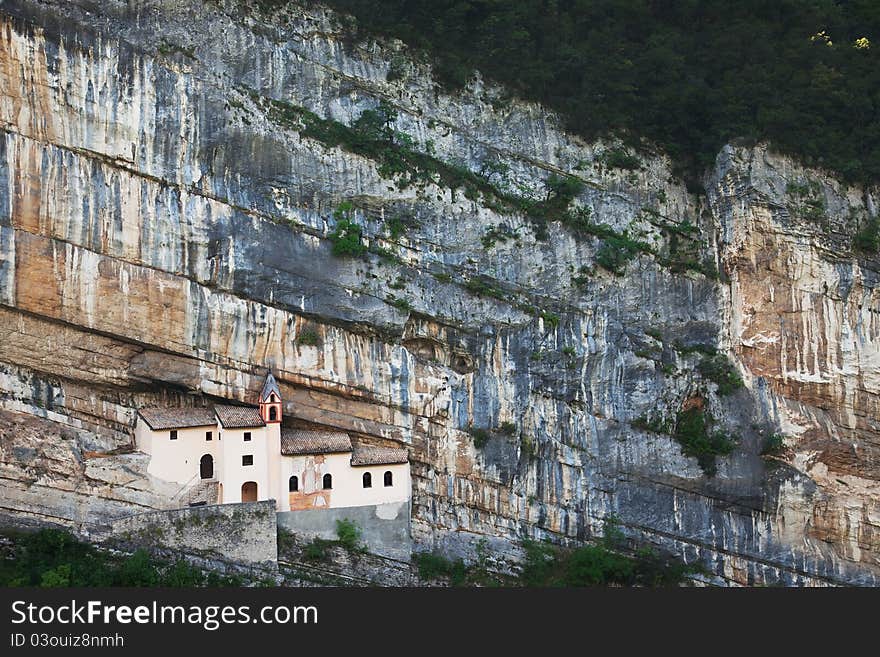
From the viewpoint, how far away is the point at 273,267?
3384 centimetres

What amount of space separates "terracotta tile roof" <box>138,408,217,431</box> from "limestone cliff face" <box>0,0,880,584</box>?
0.61 meters

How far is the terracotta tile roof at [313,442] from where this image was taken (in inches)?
1331

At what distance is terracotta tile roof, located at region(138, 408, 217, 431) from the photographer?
32656 millimetres

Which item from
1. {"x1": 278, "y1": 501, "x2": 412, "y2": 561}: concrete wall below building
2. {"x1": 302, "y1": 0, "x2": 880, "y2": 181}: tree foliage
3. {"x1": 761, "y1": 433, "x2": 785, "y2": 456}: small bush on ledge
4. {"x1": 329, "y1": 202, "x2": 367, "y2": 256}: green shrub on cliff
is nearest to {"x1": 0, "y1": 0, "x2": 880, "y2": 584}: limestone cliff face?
{"x1": 761, "y1": 433, "x2": 785, "y2": 456}: small bush on ledge

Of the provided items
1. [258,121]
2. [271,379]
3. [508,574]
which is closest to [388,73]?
[258,121]

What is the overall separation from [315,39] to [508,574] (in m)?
15.7

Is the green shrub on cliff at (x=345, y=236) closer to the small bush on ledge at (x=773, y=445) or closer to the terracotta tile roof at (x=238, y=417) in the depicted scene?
the terracotta tile roof at (x=238, y=417)

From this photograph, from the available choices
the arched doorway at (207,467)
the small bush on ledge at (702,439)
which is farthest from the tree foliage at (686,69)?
the arched doorway at (207,467)

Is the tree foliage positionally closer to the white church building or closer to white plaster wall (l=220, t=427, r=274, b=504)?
the white church building

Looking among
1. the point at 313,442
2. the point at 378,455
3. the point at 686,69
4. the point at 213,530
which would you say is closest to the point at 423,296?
the point at 378,455

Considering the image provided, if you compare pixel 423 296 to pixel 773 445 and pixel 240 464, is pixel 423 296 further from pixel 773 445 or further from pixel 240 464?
pixel 773 445

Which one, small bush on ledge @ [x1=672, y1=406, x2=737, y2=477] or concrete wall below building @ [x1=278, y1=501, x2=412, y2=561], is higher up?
small bush on ledge @ [x1=672, y1=406, x2=737, y2=477]

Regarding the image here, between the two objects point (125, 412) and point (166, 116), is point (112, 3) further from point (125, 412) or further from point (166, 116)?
point (125, 412)

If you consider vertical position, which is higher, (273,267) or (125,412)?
(273,267)
